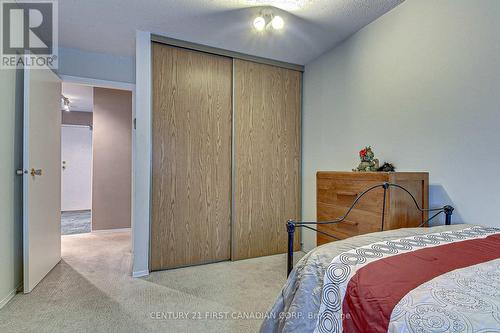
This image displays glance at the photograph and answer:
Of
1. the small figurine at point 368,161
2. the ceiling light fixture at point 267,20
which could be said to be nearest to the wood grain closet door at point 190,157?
the ceiling light fixture at point 267,20

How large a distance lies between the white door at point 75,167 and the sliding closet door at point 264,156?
191 inches

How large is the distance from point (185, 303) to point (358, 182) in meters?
1.57

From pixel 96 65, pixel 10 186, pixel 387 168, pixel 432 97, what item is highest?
pixel 96 65

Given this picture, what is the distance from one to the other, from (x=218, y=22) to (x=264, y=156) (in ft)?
4.80

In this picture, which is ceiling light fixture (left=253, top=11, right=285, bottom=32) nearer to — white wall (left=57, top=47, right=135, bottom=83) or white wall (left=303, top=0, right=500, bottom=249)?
white wall (left=303, top=0, right=500, bottom=249)

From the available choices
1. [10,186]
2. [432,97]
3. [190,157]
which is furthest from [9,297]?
[432,97]

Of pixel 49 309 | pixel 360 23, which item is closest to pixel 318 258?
pixel 49 309

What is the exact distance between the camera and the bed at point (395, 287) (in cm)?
57

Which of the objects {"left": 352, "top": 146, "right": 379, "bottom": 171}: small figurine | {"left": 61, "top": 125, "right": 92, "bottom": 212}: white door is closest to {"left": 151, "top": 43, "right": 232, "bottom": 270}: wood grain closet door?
{"left": 352, "top": 146, "right": 379, "bottom": 171}: small figurine

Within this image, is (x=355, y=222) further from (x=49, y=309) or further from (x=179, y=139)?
(x=49, y=309)

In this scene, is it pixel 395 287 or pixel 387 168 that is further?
pixel 387 168

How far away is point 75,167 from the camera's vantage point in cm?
597

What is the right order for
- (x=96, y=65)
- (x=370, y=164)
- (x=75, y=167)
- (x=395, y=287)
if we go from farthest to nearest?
1. (x=75, y=167)
2. (x=96, y=65)
3. (x=370, y=164)
4. (x=395, y=287)

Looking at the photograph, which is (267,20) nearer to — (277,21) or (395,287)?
(277,21)
